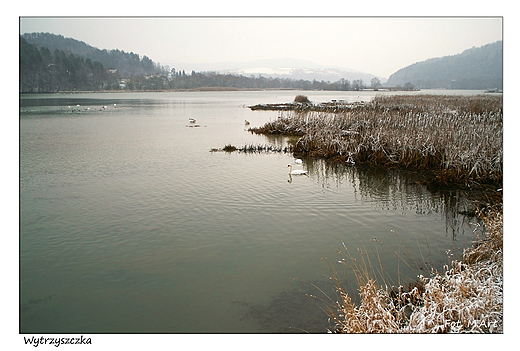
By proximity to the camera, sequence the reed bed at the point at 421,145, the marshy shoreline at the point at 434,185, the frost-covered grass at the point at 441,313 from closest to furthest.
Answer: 1. the frost-covered grass at the point at 441,313
2. the marshy shoreline at the point at 434,185
3. the reed bed at the point at 421,145

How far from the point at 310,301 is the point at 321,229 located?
2.98 metres

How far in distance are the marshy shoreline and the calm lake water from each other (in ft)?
2.45

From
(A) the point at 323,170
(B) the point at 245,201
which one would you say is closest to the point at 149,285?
(B) the point at 245,201

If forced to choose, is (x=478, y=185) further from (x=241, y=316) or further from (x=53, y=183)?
(x=53, y=183)

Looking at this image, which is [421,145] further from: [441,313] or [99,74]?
[99,74]

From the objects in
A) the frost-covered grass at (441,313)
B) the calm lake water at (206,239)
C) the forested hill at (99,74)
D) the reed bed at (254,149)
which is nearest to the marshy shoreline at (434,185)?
the frost-covered grass at (441,313)

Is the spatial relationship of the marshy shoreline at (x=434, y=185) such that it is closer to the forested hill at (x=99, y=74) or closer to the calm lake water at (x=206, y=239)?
the calm lake water at (x=206, y=239)

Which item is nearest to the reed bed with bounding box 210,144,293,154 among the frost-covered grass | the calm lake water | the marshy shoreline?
the marshy shoreline

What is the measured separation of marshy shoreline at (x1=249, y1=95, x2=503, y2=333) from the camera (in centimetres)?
448

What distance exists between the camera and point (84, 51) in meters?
98.8

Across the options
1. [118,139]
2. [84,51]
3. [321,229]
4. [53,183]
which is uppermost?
A: [84,51]

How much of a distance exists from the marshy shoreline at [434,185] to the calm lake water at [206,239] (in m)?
0.75

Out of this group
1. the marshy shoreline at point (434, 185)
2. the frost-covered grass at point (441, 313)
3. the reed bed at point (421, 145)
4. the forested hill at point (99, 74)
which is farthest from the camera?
the forested hill at point (99, 74)

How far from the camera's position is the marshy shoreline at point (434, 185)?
4484 millimetres
